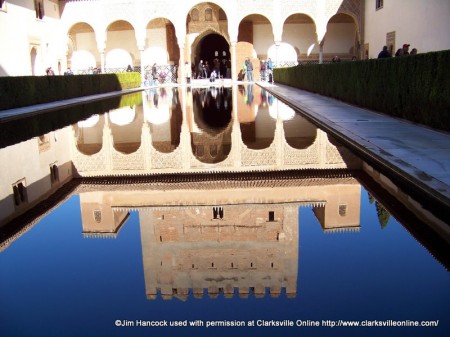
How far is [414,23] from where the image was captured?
765 inches

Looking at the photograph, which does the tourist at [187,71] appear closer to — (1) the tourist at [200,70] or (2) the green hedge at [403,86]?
(1) the tourist at [200,70]

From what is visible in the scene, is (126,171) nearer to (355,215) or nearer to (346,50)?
(355,215)

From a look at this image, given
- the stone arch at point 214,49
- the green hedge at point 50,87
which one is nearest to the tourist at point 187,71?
the stone arch at point 214,49

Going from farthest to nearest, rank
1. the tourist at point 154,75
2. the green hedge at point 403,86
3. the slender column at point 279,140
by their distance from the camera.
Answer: the tourist at point 154,75 < the green hedge at point 403,86 < the slender column at point 279,140

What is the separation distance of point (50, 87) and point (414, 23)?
1334 cm

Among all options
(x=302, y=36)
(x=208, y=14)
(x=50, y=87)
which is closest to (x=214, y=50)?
(x=208, y=14)

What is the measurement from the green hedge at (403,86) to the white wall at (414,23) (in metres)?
5.72

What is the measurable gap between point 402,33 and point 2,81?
50.3 ft

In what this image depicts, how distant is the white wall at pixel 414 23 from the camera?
17109 mm

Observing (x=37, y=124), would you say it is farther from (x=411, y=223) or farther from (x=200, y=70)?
(x=200, y=70)

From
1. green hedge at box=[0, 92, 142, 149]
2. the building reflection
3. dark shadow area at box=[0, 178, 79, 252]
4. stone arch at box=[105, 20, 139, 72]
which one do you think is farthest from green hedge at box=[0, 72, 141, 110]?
the building reflection

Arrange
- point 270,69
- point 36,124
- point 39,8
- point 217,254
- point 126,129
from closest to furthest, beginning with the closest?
point 217,254 → point 126,129 → point 36,124 → point 39,8 → point 270,69

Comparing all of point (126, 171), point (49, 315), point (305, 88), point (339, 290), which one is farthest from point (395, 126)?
point (305, 88)

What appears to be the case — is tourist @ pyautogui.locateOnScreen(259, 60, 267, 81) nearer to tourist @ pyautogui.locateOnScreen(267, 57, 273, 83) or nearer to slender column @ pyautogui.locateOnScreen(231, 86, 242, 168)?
tourist @ pyautogui.locateOnScreen(267, 57, 273, 83)
